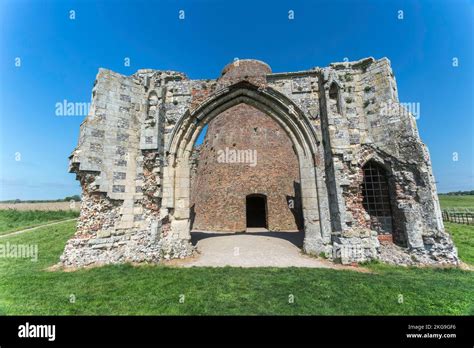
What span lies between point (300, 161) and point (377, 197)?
3088 mm

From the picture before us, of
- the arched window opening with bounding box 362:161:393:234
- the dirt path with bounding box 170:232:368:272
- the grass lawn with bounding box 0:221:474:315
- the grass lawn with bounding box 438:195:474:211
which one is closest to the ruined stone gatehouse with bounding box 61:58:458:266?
the arched window opening with bounding box 362:161:393:234

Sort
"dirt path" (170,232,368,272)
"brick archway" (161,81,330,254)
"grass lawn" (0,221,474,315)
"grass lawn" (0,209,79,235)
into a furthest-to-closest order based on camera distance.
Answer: "grass lawn" (0,209,79,235) < "brick archway" (161,81,330,254) < "dirt path" (170,232,368,272) < "grass lawn" (0,221,474,315)

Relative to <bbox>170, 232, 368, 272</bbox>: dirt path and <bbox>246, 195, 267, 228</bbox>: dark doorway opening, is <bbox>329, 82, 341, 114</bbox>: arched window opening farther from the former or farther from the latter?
<bbox>246, 195, 267, 228</bbox>: dark doorway opening

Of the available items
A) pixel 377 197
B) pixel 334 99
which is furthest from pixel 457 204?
pixel 334 99

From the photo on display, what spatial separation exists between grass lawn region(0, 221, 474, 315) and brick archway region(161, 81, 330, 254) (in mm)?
2037

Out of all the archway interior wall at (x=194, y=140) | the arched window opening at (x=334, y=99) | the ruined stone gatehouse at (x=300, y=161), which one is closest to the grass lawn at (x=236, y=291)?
the ruined stone gatehouse at (x=300, y=161)

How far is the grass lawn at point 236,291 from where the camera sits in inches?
139

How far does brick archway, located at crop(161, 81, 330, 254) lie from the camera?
7.61 m

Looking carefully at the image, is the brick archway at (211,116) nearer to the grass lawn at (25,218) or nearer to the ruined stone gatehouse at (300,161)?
the ruined stone gatehouse at (300,161)

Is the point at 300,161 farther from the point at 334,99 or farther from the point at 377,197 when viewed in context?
the point at 377,197

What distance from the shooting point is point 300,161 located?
8.26 meters

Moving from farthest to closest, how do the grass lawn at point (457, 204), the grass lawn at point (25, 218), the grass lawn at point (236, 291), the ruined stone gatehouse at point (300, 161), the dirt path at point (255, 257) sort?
the grass lawn at point (457, 204) < the grass lawn at point (25, 218) < the ruined stone gatehouse at point (300, 161) < the dirt path at point (255, 257) < the grass lawn at point (236, 291)

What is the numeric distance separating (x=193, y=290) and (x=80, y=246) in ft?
14.5

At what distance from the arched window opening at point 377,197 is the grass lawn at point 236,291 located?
179cm
